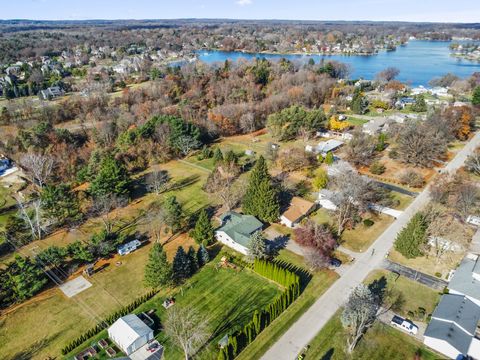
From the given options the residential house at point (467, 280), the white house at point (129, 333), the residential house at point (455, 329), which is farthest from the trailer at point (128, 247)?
the residential house at point (467, 280)

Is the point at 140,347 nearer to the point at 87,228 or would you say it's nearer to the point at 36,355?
the point at 36,355

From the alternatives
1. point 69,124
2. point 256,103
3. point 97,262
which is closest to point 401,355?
point 97,262

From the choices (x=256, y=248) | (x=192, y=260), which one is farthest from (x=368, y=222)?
(x=192, y=260)

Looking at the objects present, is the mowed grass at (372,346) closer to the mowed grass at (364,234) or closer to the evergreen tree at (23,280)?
the mowed grass at (364,234)

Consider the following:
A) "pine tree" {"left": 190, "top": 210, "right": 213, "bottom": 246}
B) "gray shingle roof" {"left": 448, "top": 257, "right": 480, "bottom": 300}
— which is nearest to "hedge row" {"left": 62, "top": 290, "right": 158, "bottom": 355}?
"pine tree" {"left": 190, "top": 210, "right": 213, "bottom": 246}

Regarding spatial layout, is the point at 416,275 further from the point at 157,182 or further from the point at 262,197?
the point at 157,182

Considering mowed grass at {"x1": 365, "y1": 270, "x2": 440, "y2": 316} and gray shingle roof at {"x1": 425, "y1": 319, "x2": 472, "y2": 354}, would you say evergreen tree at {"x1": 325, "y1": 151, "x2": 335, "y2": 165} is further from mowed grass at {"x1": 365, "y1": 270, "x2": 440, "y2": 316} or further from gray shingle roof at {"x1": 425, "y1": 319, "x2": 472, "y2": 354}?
gray shingle roof at {"x1": 425, "y1": 319, "x2": 472, "y2": 354}

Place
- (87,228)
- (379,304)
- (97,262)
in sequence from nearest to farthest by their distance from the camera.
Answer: (379,304) < (97,262) < (87,228)
